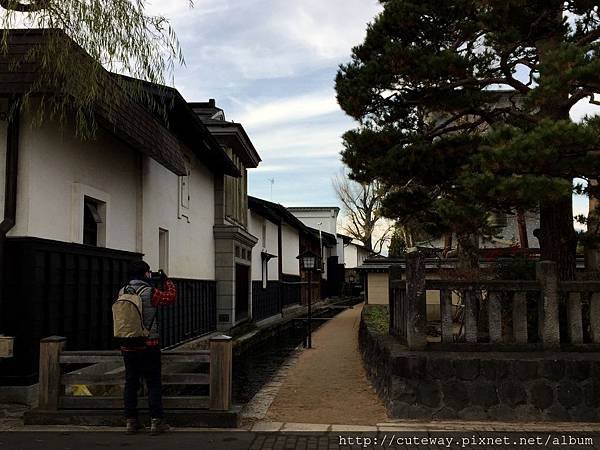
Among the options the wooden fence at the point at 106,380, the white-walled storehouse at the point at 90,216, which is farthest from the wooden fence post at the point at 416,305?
the white-walled storehouse at the point at 90,216

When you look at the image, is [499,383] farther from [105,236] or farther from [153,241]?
[153,241]

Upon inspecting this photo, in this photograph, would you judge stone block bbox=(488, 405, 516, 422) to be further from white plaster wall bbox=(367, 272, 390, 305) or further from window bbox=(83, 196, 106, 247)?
white plaster wall bbox=(367, 272, 390, 305)

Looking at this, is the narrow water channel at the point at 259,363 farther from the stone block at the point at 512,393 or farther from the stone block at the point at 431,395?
the stone block at the point at 512,393

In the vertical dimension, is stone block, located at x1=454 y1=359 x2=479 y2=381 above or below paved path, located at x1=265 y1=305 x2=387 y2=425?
above

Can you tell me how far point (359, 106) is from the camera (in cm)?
1005

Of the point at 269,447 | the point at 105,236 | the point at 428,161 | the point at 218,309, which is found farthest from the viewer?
the point at 218,309

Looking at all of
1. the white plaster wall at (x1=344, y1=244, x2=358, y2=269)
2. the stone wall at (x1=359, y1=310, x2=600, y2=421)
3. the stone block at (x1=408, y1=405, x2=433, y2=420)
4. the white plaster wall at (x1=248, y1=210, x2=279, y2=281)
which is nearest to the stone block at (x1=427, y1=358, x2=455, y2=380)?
the stone wall at (x1=359, y1=310, x2=600, y2=421)

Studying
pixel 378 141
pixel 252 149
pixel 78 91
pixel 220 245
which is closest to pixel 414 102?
pixel 378 141

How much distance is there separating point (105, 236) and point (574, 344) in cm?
777

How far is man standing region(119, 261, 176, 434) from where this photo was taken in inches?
261

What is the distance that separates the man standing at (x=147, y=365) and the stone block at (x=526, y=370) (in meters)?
4.14

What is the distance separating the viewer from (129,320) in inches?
257

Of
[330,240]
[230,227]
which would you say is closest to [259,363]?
[230,227]

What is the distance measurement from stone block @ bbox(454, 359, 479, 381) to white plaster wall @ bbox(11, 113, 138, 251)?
5.89 meters
